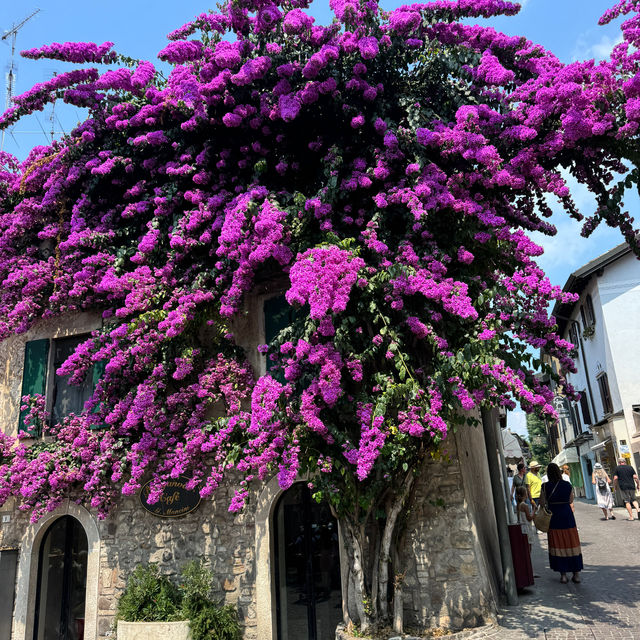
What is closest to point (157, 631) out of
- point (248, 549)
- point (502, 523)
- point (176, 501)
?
point (248, 549)

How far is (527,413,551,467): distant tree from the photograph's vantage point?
5700 cm

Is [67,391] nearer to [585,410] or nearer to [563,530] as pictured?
[563,530]

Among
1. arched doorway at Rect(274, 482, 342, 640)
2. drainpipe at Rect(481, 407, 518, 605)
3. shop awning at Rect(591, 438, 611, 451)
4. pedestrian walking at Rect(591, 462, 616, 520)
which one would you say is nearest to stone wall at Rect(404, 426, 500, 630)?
drainpipe at Rect(481, 407, 518, 605)

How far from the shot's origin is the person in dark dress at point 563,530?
831 cm

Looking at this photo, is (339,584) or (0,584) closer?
(339,584)

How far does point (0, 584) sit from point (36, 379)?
3.10m

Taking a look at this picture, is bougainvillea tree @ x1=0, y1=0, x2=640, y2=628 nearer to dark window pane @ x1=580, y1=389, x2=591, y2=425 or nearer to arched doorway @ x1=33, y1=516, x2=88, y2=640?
arched doorway @ x1=33, y1=516, x2=88, y2=640

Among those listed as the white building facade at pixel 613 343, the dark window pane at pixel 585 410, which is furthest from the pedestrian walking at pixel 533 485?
the dark window pane at pixel 585 410

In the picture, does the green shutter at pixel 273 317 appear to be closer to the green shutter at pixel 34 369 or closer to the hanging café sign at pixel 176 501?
the hanging café sign at pixel 176 501

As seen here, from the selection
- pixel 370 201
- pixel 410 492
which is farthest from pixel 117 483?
pixel 370 201

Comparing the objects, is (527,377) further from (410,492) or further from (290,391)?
(290,391)

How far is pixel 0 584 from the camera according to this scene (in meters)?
8.55

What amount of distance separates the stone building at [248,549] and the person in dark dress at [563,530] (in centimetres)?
92

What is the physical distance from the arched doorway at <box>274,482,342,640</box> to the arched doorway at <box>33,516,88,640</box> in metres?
3.29
